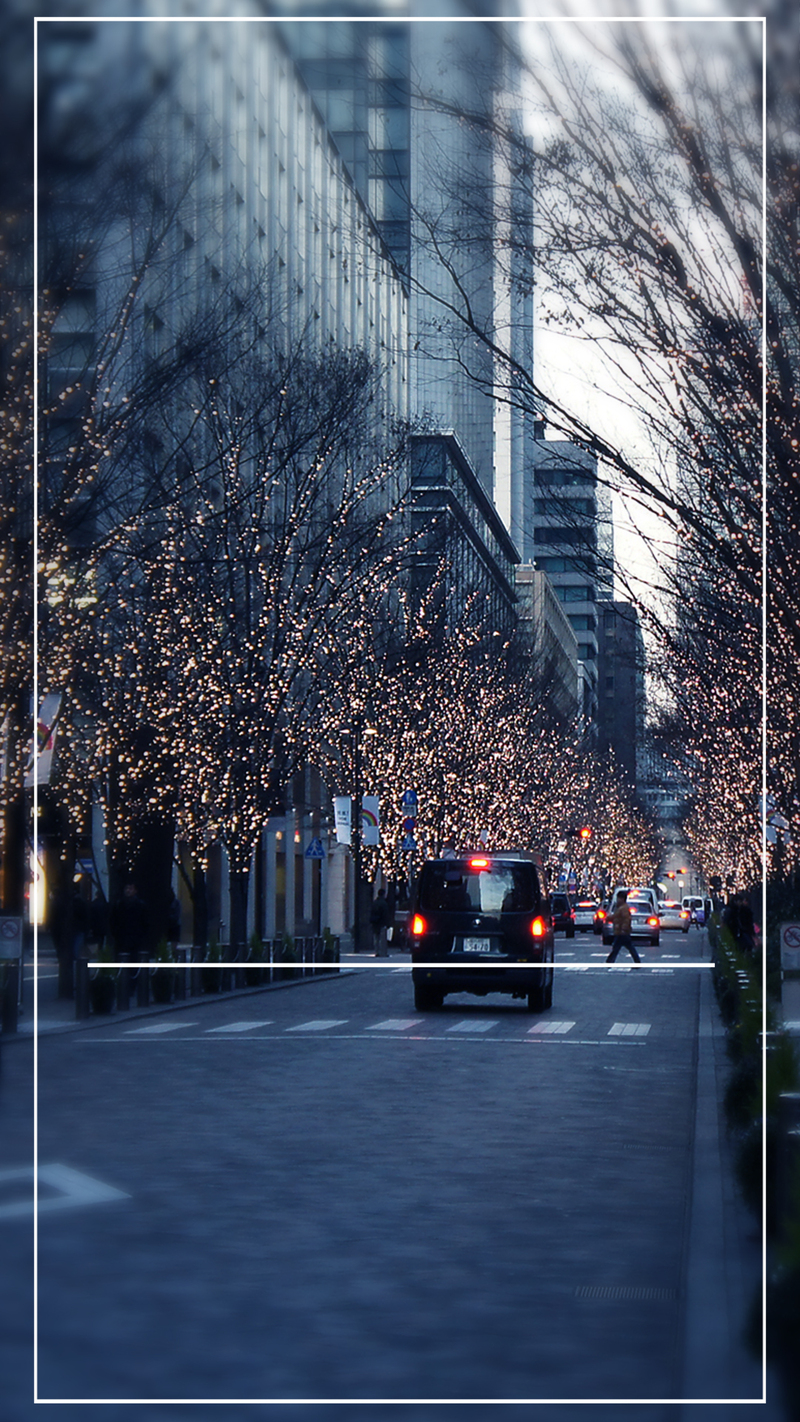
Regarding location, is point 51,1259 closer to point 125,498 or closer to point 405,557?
point 125,498

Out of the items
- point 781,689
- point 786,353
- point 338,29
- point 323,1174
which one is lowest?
point 323,1174

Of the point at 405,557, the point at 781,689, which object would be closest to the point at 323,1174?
the point at 781,689

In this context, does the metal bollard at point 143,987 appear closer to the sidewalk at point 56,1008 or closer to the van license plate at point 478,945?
the sidewalk at point 56,1008

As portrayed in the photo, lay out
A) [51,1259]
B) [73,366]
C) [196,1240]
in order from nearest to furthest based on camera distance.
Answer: [51,1259] < [196,1240] < [73,366]

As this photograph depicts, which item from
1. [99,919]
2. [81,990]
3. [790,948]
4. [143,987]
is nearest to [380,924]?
[143,987]

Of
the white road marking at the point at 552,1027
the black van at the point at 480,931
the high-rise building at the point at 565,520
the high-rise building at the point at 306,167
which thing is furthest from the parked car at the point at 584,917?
the high-rise building at the point at 306,167

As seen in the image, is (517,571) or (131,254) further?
(517,571)

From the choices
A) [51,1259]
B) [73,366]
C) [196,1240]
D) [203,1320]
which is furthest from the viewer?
[73,366]

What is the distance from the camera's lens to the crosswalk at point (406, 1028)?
22188 millimetres

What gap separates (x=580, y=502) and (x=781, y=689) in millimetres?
6536

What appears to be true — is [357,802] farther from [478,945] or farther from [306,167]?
[306,167]

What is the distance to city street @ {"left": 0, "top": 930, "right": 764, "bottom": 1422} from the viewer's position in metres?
6.60

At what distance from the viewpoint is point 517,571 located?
15.3m

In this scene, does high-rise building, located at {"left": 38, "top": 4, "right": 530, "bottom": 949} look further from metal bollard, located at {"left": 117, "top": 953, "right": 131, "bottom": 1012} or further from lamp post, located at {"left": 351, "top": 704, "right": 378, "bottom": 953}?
lamp post, located at {"left": 351, "top": 704, "right": 378, "bottom": 953}
